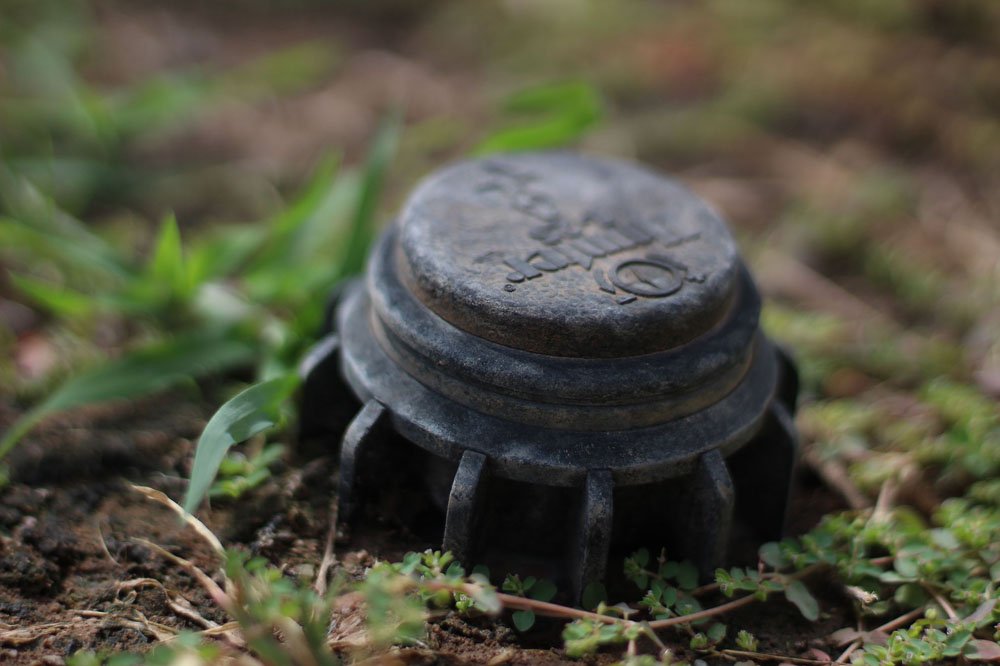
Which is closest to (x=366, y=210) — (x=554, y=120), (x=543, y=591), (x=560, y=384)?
(x=554, y=120)

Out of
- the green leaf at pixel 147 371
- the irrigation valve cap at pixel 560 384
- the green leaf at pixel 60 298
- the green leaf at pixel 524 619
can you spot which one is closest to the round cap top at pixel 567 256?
the irrigation valve cap at pixel 560 384

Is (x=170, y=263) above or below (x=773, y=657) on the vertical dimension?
above

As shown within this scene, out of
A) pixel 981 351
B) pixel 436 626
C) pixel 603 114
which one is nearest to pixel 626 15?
pixel 603 114

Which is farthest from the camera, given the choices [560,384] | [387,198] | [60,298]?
[387,198]

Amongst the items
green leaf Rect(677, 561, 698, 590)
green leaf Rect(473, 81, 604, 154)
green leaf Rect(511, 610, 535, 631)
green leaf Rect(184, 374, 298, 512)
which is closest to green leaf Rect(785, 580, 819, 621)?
green leaf Rect(677, 561, 698, 590)

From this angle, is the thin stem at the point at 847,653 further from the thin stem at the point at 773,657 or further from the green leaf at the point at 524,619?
the green leaf at the point at 524,619

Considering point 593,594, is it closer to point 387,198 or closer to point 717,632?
point 717,632
